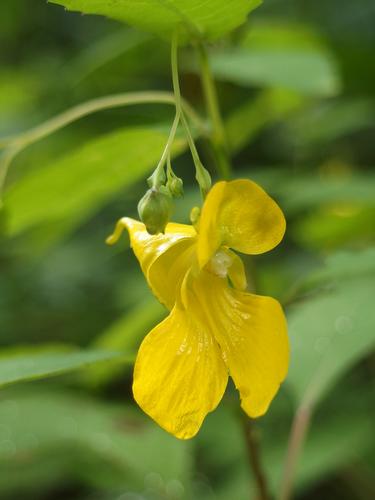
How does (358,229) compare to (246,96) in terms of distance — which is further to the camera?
(246,96)

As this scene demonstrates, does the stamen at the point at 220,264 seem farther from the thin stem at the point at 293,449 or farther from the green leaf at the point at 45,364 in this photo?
the thin stem at the point at 293,449

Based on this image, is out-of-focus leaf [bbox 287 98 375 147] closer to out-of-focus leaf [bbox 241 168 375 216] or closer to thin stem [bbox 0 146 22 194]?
out-of-focus leaf [bbox 241 168 375 216]

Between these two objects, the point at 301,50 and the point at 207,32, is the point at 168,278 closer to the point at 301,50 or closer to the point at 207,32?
the point at 207,32

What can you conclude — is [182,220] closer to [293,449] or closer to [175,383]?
[293,449]

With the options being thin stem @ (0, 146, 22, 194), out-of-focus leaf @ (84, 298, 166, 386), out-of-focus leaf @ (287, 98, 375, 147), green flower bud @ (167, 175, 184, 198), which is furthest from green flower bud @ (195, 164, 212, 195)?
out-of-focus leaf @ (287, 98, 375, 147)

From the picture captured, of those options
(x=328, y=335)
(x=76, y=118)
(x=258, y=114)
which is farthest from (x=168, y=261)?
(x=258, y=114)

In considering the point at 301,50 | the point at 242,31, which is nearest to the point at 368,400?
the point at 301,50
